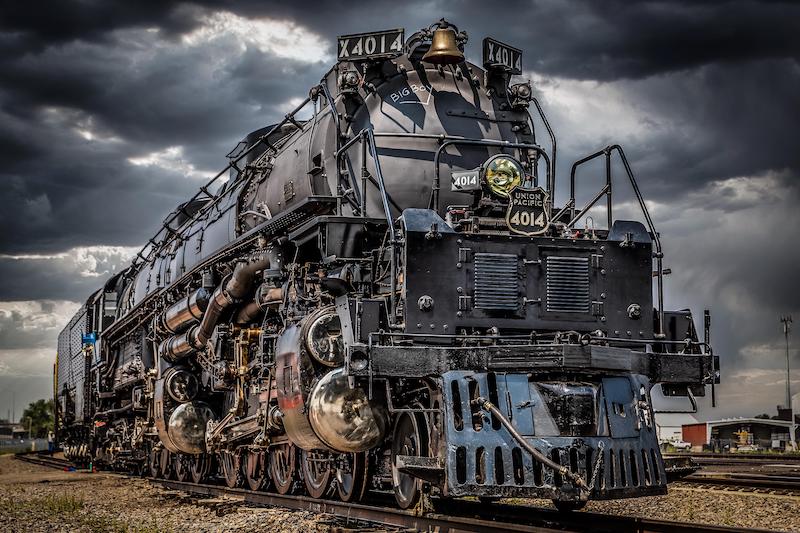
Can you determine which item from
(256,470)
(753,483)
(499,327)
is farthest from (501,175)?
(753,483)

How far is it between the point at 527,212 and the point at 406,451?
2.61m

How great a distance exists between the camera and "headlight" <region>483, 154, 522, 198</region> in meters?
9.76

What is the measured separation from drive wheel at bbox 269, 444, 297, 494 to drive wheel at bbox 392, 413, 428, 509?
2780 millimetres

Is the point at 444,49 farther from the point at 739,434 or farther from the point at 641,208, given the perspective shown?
the point at 739,434

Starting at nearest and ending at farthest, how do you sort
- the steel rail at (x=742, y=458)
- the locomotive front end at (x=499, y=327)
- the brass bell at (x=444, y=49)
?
the locomotive front end at (x=499, y=327) < the brass bell at (x=444, y=49) < the steel rail at (x=742, y=458)

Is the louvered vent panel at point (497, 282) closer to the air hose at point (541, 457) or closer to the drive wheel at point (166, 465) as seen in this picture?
the air hose at point (541, 457)

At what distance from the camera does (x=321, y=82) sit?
37.9ft

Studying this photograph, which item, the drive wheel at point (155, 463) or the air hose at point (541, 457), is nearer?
the air hose at point (541, 457)

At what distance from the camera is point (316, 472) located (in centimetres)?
1127

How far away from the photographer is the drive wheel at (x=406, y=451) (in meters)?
8.95

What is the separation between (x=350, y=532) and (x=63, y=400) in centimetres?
2679

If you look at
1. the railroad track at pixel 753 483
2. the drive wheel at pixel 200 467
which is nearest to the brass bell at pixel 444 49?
the railroad track at pixel 753 483

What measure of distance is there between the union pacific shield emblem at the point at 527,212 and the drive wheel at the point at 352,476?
3027 millimetres

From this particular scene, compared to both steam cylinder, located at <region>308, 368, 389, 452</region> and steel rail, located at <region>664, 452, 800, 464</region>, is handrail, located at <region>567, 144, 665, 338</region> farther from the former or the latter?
steel rail, located at <region>664, 452, 800, 464</region>
